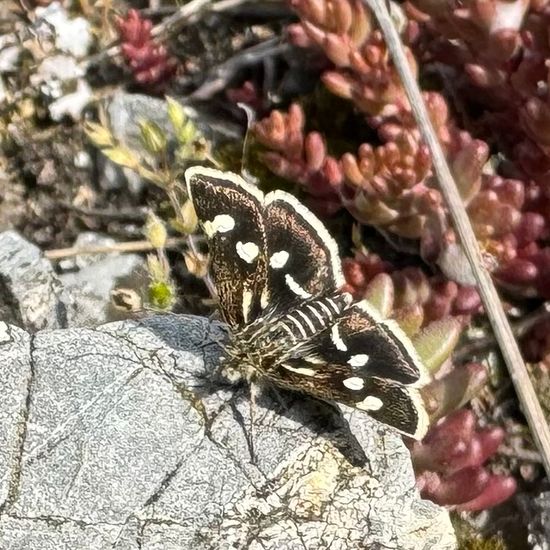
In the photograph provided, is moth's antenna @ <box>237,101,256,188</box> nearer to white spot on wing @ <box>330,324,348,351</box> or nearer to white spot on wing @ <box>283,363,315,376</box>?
white spot on wing @ <box>330,324,348,351</box>

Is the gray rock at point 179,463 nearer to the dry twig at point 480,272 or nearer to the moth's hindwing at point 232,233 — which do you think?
the moth's hindwing at point 232,233

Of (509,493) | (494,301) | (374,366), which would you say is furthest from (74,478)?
(509,493)

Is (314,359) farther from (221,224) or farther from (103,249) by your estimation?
(103,249)

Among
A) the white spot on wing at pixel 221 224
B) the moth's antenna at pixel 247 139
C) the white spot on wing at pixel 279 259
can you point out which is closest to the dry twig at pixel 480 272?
the white spot on wing at pixel 279 259

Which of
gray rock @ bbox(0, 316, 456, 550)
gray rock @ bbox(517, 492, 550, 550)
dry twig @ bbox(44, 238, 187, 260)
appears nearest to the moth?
gray rock @ bbox(0, 316, 456, 550)

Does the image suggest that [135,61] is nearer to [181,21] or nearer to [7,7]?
[181,21]

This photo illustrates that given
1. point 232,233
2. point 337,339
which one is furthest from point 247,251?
point 337,339
